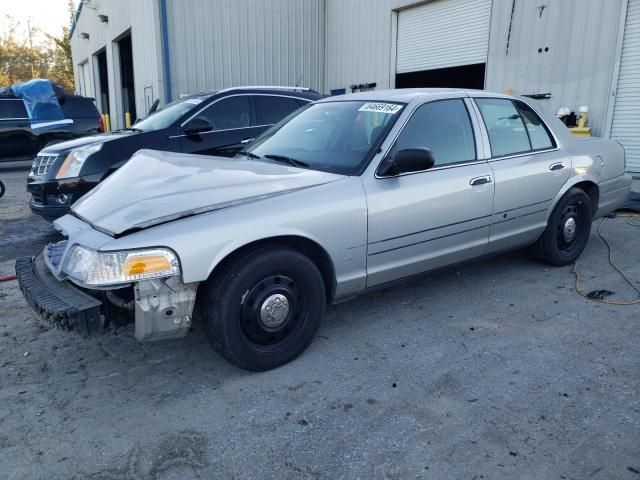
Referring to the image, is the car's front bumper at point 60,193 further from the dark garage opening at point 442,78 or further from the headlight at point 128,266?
the dark garage opening at point 442,78

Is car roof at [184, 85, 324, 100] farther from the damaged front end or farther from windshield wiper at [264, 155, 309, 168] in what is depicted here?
the damaged front end

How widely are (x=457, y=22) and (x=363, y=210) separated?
10537 millimetres

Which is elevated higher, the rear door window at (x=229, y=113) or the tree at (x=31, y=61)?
the tree at (x=31, y=61)

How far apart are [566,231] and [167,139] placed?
179 inches

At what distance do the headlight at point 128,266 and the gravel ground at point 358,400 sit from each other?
73 centimetres

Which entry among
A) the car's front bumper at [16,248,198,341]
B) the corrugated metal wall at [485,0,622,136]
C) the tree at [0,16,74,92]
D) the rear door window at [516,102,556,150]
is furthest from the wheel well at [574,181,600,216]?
the tree at [0,16,74,92]

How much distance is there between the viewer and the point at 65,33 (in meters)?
43.8

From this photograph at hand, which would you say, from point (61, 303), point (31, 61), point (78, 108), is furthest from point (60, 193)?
point (31, 61)

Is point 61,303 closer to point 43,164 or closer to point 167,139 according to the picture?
point 167,139

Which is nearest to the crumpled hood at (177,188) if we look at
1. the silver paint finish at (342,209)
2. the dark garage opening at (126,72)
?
the silver paint finish at (342,209)

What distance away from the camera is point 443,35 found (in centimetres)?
1238

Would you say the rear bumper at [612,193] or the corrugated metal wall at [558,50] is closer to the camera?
the rear bumper at [612,193]

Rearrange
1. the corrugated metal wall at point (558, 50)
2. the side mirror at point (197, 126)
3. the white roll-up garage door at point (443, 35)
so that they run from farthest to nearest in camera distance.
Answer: the white roll-up garage door at point (443, 35) < the corrugated metal wall at point (558, 50) < the side mirror at point (197, 126)

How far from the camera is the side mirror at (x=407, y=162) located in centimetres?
321
